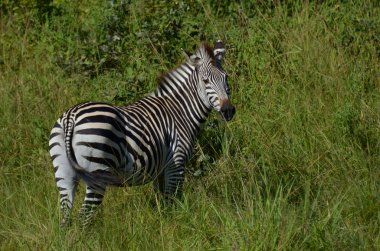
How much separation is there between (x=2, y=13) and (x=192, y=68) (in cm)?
392

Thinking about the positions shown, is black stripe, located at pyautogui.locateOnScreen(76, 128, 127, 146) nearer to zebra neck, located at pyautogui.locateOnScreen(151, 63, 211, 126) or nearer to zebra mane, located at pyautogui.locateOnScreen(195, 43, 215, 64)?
zebra neck, located at pyautogui.locateOnScreen(151, 63, 211, 126)

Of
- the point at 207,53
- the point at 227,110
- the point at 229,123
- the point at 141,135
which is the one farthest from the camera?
the point at 229,123

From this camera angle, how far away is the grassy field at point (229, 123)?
16.8 ft

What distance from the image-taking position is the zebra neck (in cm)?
656

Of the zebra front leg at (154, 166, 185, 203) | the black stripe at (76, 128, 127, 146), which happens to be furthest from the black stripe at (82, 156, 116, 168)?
the zebra front leg at (154, 166, 185, 203)

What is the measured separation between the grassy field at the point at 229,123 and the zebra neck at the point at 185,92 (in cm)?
29

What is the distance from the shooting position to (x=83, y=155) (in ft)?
18.1

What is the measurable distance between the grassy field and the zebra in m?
0.17

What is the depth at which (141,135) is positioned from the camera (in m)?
5.94

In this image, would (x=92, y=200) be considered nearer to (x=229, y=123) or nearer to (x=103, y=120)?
(x=103, y=120)

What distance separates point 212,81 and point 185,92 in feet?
0.82

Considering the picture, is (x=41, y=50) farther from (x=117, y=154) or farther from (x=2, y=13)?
(x=117, y=154)

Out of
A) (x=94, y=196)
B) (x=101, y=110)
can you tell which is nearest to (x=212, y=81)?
(x=101, y=110)

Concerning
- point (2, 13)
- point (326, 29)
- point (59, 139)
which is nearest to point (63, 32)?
point (2, 13)
